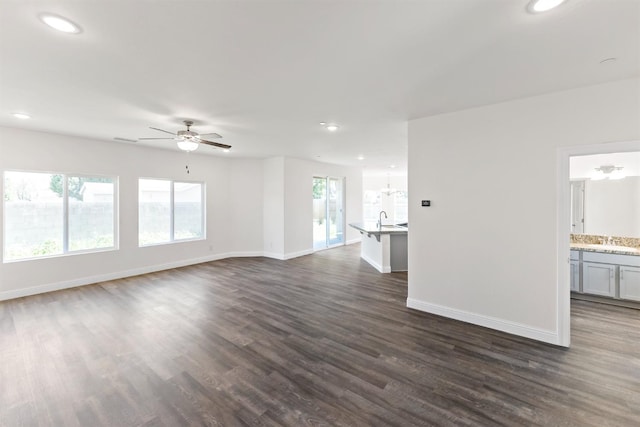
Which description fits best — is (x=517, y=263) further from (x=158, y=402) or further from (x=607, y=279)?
(x=158, y=402)

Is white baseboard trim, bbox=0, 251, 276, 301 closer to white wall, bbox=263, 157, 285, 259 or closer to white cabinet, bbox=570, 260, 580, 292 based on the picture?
white wall, bbox=263, 157, 285, 259

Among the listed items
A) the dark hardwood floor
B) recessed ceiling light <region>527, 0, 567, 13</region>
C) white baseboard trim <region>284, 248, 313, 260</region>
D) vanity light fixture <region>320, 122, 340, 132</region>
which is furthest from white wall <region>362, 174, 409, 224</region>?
recessed ceiling light <region>527, 0, 567, 13</region>

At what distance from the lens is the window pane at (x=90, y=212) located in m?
5.01

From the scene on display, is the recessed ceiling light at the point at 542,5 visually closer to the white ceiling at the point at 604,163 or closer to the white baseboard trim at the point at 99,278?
the white ceiling at the point at 604,163

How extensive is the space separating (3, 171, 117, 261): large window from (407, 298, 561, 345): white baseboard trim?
19.4ft

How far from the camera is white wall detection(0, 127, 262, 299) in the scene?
14.5 feet

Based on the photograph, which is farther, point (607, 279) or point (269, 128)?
point (269, 128)

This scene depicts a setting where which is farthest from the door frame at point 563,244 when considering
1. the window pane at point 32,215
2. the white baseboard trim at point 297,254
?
the window pane at point 32,215

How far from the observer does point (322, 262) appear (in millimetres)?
6766

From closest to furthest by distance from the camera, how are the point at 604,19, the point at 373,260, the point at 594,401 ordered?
1. the point at 604,19
2. the point at 594,401
3. the point at 373,260

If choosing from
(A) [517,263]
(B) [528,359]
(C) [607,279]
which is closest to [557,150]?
(A) [517,263]

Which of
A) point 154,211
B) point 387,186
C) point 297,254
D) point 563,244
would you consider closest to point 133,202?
point 154,211

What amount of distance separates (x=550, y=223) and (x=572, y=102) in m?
1.25

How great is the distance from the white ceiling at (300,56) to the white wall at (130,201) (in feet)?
3.70
